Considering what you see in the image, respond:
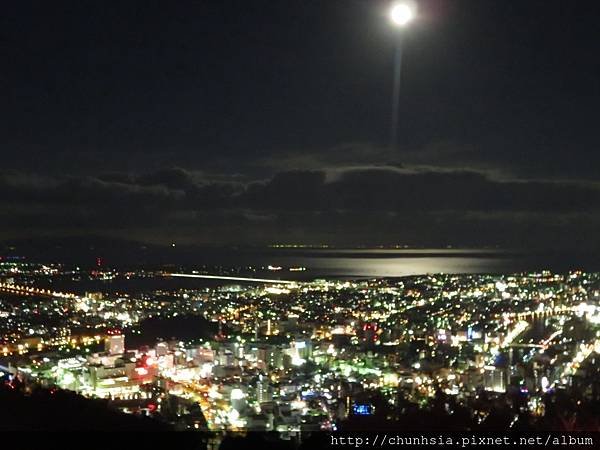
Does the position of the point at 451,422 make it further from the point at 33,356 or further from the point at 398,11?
the point at 33,356

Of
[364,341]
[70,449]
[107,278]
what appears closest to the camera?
[70,449]

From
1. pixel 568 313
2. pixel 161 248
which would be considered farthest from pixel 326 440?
pixel 161 248

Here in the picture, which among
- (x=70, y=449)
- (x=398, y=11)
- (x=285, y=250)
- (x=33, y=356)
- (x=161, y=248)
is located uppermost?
(x=285, y=250)

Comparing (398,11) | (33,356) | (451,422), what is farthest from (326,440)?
(33,356)

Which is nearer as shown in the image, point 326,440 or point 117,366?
point 326,440

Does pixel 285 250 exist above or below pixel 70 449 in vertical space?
above

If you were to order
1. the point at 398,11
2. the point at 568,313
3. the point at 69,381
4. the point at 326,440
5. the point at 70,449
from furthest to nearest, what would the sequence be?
the point at 568,313, the point at 69,381, the point at 398,11, the point at 326,440, the point at 70,449

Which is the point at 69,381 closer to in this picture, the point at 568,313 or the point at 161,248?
the point at 568,313
